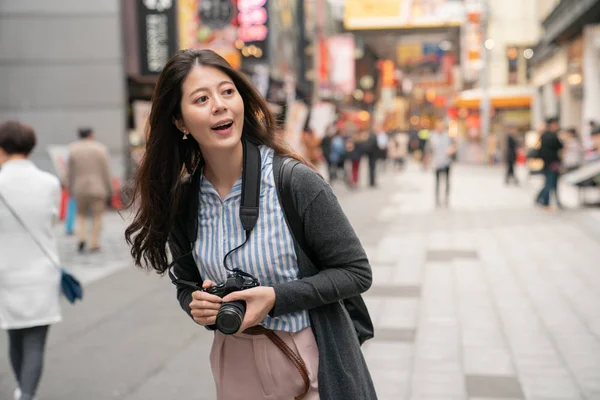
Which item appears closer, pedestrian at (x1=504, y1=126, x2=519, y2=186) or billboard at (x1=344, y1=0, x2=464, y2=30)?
pedestrian at (x1=504, y1=126, x2=519, y2=186)

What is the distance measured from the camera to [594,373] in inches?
213

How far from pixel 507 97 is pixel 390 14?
23.9 ft

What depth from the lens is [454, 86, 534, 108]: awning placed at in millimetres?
40312

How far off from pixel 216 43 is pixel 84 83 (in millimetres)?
3161

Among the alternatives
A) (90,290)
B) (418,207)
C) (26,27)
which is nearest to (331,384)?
(90,290)

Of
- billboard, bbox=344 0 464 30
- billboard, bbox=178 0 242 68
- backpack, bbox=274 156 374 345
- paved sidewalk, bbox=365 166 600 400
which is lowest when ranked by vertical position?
paved sidewalk, bbox=365 166 600 400

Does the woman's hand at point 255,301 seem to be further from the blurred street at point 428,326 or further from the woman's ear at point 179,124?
the blurred street at point 428,326

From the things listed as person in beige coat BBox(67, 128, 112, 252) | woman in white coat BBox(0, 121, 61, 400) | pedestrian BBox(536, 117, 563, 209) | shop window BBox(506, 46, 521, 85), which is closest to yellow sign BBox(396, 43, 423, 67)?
shop window BBox(506, 46, 521, 85)

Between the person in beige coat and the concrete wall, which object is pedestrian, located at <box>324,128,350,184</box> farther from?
the person in beige coat

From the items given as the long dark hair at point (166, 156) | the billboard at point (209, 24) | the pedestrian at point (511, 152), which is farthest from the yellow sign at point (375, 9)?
the long dark hair at point (166, 156)

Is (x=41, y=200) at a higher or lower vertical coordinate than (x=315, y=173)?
lower

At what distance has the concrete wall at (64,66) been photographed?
1806 centimetres

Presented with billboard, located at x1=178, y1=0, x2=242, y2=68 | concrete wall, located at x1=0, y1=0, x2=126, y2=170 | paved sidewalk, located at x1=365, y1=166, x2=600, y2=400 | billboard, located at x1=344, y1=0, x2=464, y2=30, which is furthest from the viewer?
billboard, located at x1=344, y1=0, x2=464, y2=30

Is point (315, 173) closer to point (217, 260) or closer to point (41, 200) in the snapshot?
point (217, 260)
